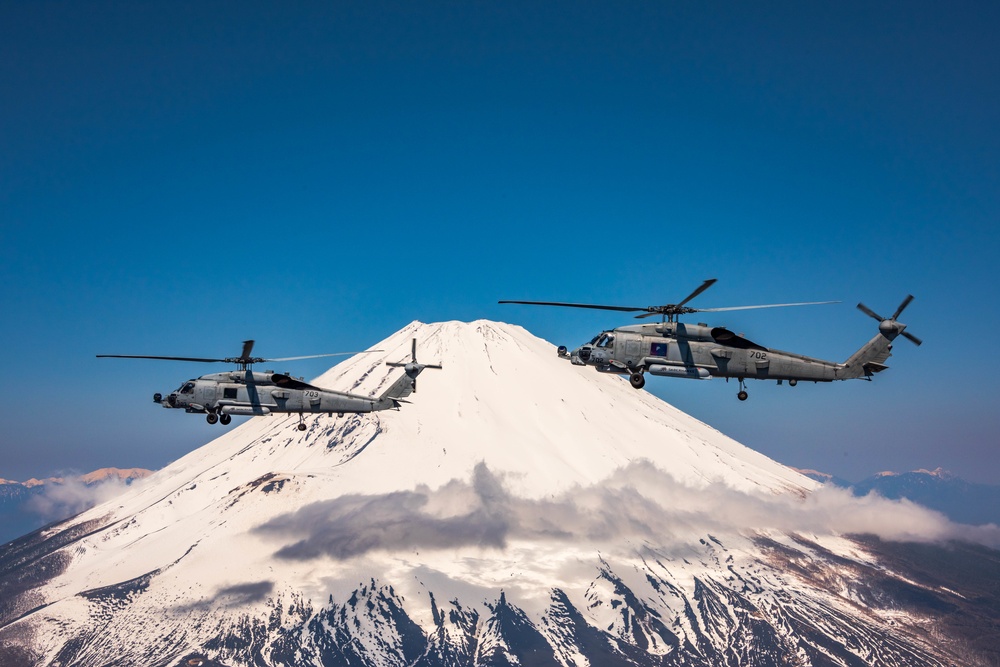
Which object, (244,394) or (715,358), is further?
(244,394)

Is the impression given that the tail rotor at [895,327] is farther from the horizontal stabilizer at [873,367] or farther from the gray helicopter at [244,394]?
the gray helicopter at [244,394]

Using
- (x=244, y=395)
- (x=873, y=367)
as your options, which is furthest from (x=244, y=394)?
(x=873, y=367)

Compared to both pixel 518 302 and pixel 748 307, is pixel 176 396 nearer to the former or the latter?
pixel 518 302

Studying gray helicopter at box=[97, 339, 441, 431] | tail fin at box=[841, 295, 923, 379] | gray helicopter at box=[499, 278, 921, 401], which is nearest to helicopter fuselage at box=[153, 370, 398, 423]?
gray helicopter at box=[97, 339, 441, 431]

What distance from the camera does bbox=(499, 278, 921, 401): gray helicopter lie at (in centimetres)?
5631

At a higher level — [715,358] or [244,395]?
[715,358]

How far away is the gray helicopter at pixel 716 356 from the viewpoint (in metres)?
56.3

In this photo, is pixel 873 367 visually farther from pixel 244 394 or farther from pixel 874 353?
pixel 244 394

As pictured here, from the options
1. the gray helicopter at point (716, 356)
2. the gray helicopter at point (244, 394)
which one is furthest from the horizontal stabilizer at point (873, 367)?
the gray helicopter at point (244, 394)

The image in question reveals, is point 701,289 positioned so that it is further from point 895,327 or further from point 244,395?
→ point 244,395

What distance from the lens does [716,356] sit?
56.4 m

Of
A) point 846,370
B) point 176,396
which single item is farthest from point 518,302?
point 176,396

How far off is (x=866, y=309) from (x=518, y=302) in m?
27.9

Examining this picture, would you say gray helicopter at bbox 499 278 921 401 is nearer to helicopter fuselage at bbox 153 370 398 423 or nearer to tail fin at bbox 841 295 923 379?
tail fin at bbox 841 295 923 379
